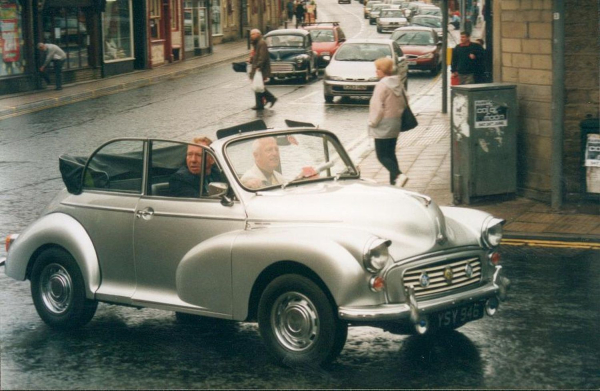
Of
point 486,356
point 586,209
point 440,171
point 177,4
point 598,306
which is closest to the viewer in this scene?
point 486,356

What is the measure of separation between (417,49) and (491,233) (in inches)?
1093

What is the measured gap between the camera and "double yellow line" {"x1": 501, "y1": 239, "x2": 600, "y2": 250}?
10.9 meters

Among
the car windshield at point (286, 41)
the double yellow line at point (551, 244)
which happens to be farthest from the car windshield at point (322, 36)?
the double yellow line at point (551, 244)

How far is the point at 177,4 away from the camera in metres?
45.4

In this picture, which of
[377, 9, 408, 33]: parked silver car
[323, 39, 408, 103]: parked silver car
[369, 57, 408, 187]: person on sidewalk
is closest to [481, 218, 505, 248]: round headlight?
[369, 57, 408, 187]: person on sidewalk

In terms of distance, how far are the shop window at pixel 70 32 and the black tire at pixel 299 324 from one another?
26.9 meters

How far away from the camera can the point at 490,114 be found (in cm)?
1300

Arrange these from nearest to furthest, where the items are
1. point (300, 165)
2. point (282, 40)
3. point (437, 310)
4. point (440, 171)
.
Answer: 1. point (437, 310)
2. point (300, 165)
3. point (440, 171)
4. point (282, 40)

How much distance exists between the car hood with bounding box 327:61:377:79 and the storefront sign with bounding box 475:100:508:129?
44.0 feet

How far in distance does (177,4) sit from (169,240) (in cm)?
3900

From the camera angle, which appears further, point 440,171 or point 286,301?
point 440,171

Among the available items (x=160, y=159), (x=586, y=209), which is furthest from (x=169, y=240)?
(x=586, y=209)

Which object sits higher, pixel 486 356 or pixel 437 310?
pixel 437 310

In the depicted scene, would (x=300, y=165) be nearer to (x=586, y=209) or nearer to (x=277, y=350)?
(x=277, y=350)
